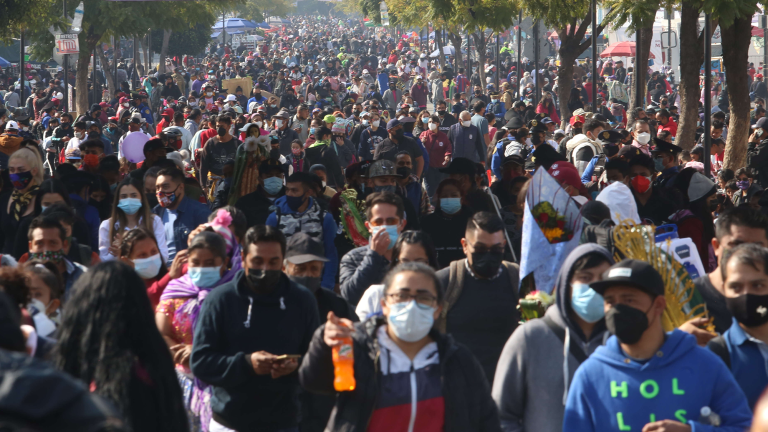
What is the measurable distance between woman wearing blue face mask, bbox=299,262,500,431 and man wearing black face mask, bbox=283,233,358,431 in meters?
1.44

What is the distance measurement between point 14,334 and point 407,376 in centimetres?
187

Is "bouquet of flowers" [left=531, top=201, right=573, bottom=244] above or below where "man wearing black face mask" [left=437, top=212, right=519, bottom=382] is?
above

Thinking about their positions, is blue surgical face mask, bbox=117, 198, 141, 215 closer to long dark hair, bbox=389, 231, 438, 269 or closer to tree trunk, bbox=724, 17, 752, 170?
long dark hair, bbox=389, 231, 438, 269

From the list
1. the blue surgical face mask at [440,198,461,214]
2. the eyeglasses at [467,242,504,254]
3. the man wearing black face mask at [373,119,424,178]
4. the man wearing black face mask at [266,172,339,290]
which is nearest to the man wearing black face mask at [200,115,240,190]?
the man wearing black face mask at [373,119,424,178]

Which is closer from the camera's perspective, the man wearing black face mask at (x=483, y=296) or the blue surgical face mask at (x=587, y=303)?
the blue surgical face mask at (x=587, y=303)

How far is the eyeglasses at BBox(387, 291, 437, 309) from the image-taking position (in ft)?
12.6

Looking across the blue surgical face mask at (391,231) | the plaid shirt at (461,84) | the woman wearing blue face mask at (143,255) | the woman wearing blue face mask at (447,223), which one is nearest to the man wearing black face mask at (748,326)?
the blue surgical face mask at (391,231)

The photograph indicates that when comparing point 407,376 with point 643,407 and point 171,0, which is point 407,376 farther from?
point 171,0

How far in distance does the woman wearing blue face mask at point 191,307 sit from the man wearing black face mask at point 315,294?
383 millimetres

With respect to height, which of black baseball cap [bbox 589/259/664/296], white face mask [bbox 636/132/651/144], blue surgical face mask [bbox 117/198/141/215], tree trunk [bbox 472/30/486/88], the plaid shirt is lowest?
blue surgical face mask [bbox 117/198/141/215]

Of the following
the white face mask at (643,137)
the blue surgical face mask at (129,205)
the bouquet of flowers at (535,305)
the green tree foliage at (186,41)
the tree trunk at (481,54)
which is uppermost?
the green tree foliage at (186,41)

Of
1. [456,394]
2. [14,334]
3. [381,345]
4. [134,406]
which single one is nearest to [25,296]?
[134,406]

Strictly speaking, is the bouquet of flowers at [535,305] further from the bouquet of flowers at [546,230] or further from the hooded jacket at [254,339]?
the hooded jacket at [254,339]

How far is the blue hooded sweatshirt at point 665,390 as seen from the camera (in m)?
3.48
